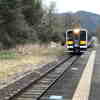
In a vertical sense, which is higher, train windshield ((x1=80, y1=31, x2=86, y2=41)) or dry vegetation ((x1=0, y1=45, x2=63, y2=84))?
train windshield ((x1=80, y1=31, x2=86, y2=41))

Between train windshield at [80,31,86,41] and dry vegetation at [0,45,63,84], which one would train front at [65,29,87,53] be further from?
dry vegetation at [0,45,63,84]

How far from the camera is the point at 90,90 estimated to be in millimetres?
10430

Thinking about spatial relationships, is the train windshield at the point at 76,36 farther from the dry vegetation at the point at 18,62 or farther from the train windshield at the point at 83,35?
the dry vegetation at the point at 18,62

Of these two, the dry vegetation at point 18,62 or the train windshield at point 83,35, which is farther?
the train windshield at point 83,35

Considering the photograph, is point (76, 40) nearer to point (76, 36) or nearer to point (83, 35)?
point (76, 36)

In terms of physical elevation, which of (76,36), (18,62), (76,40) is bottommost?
(18,62)

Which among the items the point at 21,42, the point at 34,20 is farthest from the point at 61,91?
the point at 34,20

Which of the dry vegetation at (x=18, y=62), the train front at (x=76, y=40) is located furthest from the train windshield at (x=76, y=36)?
the dry vegetation at (x=18, y=62)

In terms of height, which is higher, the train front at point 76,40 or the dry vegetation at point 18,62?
the train front at point 76,40

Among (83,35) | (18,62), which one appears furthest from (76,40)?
(18,62)

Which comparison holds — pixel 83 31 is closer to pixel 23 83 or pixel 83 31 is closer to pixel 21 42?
pixel 21 42

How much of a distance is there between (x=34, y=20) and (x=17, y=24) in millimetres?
12084


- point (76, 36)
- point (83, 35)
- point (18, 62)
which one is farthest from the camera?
point (83, 35)

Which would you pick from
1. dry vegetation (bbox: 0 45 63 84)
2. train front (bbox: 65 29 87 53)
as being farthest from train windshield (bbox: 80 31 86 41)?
dry vegetation (bbox: 0 45 63 84)
